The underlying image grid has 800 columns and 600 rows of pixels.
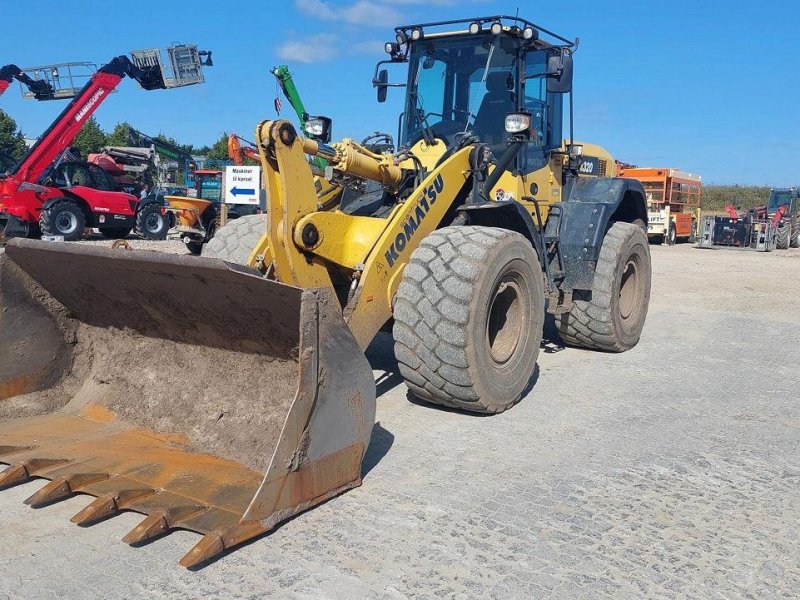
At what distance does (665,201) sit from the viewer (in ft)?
91.2

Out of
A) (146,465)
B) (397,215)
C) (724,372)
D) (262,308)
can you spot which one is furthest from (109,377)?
(724,372)

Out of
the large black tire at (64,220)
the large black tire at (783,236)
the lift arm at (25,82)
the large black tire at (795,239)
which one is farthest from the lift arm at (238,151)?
the large black tire at (795,239)

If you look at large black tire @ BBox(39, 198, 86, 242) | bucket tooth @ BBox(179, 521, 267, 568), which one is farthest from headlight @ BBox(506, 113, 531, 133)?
large black tire @ BBox(39, 198, 86, 242)

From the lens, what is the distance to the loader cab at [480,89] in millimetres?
5945

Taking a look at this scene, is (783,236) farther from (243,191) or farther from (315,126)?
(315,126)

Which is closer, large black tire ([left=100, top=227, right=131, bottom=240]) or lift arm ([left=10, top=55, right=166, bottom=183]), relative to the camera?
lift arm ([left=10, top=55, right=166, bottom=183])

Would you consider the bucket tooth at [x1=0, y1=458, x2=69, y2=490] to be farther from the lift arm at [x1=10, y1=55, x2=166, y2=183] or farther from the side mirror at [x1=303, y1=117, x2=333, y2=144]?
the lift arm at [x1=10, y1=55, x2=166, y2=183]

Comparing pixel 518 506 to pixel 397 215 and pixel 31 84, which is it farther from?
pixel 31 84

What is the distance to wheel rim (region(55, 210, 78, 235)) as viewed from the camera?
16.7 metres

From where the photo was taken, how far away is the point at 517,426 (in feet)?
15.3

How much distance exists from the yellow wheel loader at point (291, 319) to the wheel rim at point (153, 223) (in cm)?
1374

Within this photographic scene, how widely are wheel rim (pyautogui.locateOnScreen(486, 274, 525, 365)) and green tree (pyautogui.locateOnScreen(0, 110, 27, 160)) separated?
168ft

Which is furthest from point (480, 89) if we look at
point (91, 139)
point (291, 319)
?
point (91, 139)

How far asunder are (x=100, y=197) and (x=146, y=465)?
16.0 metres
